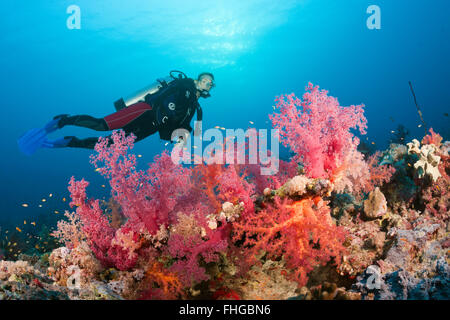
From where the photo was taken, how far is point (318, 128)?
3.18 m

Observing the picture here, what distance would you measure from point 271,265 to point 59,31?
6684cm

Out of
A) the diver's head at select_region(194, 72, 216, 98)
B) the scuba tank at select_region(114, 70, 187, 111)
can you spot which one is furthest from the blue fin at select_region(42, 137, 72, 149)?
the diver's head at select_region(194, 72, 216, 98)

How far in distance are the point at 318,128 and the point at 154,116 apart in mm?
5454

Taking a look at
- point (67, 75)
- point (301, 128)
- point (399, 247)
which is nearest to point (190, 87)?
point (301, 128)

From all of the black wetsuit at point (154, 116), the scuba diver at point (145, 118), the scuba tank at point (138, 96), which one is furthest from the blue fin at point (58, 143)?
the scuba tank at point (138, 96)

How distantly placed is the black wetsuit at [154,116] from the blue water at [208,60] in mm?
21335

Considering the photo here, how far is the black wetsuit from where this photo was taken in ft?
21.1

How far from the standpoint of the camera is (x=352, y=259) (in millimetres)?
2670

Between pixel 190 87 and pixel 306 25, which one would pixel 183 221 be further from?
pixel 306 25

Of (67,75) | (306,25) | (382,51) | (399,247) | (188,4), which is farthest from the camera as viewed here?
(382,51)

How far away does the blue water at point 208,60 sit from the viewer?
1583 inches

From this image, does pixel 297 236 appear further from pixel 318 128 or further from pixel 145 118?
pixel 145 118

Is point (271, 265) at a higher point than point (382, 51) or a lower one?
lower
